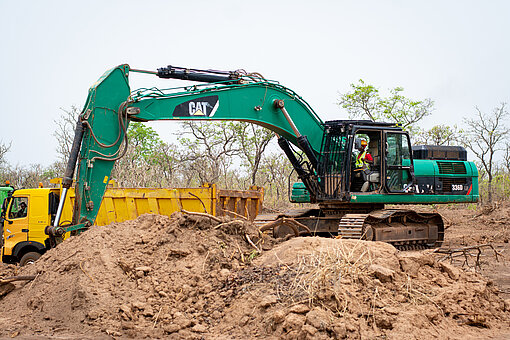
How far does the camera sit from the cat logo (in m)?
8.30

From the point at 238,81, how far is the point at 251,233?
11.9 feet

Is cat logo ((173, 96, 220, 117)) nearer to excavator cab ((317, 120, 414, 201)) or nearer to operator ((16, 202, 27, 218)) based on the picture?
excavator cab ((317, 120, 414, 201))

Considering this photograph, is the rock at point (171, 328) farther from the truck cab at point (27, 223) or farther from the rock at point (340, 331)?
the truck cab at point (27, 223)

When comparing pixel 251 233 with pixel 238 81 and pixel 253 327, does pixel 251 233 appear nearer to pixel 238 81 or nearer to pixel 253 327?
pixel 253 327

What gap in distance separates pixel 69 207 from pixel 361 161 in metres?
7.06

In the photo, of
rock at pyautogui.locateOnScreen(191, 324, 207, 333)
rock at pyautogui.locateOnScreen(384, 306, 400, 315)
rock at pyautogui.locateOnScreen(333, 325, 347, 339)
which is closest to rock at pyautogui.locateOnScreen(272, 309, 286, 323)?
rock at pyautogui.locateOnScreen(333, 325, 347, 339)

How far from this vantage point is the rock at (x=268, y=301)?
5148 millimetres

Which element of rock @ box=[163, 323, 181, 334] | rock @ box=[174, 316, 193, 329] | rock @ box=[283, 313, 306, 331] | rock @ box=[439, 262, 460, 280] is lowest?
rock @ box=[163, 323, 181, 334]

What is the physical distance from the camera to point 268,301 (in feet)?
16.9

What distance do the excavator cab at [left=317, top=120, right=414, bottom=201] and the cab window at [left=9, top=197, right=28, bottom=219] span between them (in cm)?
710

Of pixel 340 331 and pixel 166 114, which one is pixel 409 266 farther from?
pixel 166 114

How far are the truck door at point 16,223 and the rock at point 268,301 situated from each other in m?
8.07

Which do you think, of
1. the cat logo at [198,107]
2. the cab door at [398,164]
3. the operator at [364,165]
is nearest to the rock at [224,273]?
the cat logo at [198,107]

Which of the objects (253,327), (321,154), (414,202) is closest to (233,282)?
(253,327)
